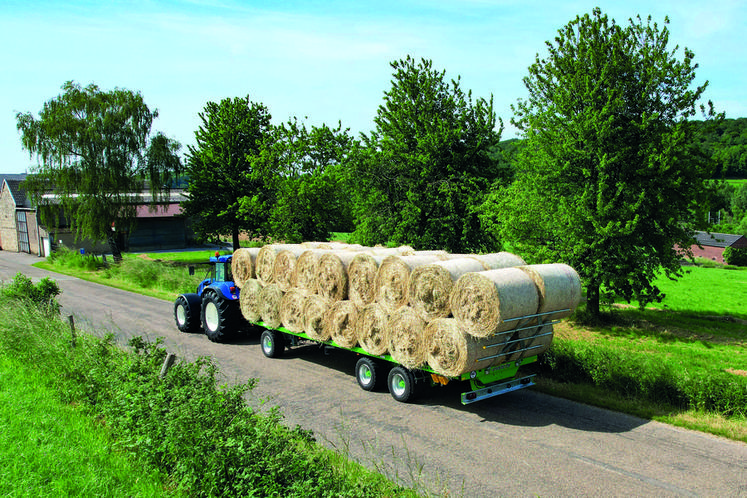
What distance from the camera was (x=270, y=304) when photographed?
12039mm

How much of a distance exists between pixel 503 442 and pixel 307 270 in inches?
217

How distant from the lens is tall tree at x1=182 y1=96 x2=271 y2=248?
111 ft

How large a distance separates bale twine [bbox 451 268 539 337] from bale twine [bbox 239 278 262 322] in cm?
571

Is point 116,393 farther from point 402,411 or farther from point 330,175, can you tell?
point 330,175

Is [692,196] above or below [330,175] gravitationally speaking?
below

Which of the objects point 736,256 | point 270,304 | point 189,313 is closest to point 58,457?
point 270,304

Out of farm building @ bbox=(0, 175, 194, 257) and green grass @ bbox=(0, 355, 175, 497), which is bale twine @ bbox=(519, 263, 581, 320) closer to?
green grass @ bbox=(0, 355, 175, 497)

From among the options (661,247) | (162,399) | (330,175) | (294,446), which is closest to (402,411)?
(294,446)

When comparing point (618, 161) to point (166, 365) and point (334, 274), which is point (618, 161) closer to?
point (334, 274)

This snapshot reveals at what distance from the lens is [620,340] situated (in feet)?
53.3

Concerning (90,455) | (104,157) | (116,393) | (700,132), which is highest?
(104,157)

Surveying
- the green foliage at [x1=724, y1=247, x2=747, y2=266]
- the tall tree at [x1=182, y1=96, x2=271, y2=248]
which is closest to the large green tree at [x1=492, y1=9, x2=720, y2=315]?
the tall tree at [x1=182, y1=96, x2=271, y2=248]

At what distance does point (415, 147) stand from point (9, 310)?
593 inches

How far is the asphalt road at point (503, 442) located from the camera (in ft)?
21.6
